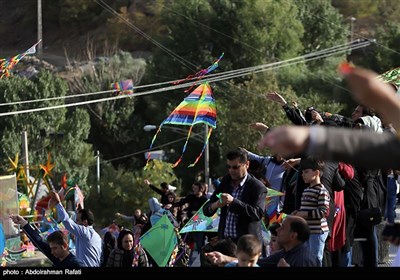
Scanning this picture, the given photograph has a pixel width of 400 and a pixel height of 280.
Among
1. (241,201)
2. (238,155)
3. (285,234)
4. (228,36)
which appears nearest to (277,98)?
(238,155)

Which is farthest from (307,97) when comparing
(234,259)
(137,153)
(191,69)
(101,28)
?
(234,259)

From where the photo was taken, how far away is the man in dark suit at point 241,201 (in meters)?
9.85

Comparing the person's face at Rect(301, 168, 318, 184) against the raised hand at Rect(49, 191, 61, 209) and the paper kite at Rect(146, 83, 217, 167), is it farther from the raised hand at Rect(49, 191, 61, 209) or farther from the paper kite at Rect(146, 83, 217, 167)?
the paper kite at Rect(146, 83, 217, 167)

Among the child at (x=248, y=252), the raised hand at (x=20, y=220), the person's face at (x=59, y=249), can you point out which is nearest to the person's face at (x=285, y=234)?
the child at (x=248, y=252)

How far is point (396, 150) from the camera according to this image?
4828 mm

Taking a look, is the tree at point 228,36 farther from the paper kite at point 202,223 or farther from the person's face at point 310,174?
the person's face at point 310,174

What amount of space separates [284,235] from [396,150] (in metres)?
3.53

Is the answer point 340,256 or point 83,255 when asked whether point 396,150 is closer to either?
point 340,256

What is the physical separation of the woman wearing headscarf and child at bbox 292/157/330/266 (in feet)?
8.10

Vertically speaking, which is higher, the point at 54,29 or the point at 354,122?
the point at 54,29

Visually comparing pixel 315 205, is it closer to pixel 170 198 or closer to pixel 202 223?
pixel 202 223

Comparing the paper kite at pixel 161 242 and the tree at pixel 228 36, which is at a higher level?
the tree at pixel 228 36

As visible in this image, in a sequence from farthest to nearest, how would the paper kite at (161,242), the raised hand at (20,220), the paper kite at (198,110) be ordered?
the paper kite at (198,110), the paper kite at (161,242), the raised hand at (20,220)

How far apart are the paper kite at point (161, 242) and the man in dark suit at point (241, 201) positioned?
5.46 ft
